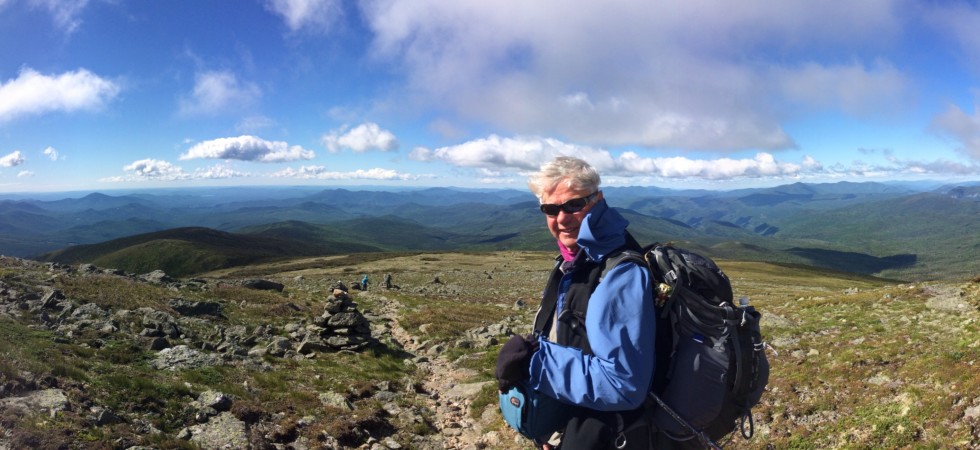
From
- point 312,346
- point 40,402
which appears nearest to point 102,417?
point 40,402

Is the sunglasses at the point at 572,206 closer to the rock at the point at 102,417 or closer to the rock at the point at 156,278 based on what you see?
the rock at the point at 102,417

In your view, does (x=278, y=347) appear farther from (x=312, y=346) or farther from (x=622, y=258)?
(x=622, y=258)

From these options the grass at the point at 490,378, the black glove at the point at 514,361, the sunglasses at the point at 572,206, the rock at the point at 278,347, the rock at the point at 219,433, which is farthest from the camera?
the rock at the point at 278,347

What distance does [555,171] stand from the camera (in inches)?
196

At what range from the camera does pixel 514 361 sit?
4.33 metres

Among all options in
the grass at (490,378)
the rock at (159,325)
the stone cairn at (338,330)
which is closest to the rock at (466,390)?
the grass at (490,378)

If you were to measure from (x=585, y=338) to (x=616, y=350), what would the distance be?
538 mm

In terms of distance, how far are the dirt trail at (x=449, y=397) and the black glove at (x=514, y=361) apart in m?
8.92

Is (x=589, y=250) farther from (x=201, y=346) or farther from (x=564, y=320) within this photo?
(x=201, y=346)

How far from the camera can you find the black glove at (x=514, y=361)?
171 inches

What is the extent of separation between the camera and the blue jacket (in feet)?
12.7

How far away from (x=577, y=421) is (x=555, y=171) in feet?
8.74

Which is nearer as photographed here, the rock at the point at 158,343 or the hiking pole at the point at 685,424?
the hiking pole at the point at 685,424

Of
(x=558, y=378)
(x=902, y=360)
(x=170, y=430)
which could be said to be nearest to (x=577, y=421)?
(x=558, y=378)
